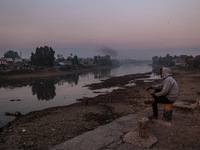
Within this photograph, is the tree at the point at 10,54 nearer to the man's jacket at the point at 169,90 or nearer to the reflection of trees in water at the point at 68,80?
the reflection of trees in water at the point at 68,80

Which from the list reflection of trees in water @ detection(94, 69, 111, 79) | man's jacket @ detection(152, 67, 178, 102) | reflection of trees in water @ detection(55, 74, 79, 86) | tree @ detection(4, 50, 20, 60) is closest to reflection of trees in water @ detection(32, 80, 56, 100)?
reflection of trees in water @ detection(55, 74, 79, 86)

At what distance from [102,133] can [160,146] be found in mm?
1976

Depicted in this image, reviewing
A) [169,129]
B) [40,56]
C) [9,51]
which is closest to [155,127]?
[169,129]

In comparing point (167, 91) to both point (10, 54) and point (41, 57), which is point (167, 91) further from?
point (10, 54)

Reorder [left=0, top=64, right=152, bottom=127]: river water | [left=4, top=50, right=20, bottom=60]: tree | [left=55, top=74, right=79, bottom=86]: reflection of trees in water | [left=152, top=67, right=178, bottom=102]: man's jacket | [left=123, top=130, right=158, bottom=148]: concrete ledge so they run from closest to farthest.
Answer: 1. [left=123, top=130, right=158, bottom=148]: concrete ledge
2. [left=152, top=67, right=178, bottom=102]: man's jacket
3. [left=0, top=64, right=152, bottom=127]: river water
4. [left=55, top=74, right=79, bottom=86]: reflection of trees in water
5. [left=4, top=50, right=20, bottom=60]: tree

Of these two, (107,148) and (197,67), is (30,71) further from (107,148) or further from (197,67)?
(197,67)

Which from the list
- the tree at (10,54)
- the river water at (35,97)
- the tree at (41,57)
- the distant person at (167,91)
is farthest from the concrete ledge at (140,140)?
the tree at (10,54)

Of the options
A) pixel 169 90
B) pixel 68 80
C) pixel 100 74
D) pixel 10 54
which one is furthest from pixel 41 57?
pixel 169 90

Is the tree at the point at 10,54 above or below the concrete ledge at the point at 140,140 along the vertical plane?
above

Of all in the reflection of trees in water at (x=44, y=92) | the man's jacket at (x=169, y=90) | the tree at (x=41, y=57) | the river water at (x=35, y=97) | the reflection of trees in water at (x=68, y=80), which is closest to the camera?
the man's jacket at (x=169, y=90)

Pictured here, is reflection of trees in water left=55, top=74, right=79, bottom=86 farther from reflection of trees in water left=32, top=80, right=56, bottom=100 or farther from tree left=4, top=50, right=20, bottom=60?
tree left=4, top=50, right=20, bottom=60

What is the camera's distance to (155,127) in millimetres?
5281

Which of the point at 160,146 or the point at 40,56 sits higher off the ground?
the point at 40,56

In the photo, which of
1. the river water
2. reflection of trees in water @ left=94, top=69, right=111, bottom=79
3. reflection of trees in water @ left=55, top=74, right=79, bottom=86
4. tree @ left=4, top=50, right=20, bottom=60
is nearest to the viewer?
the river water
